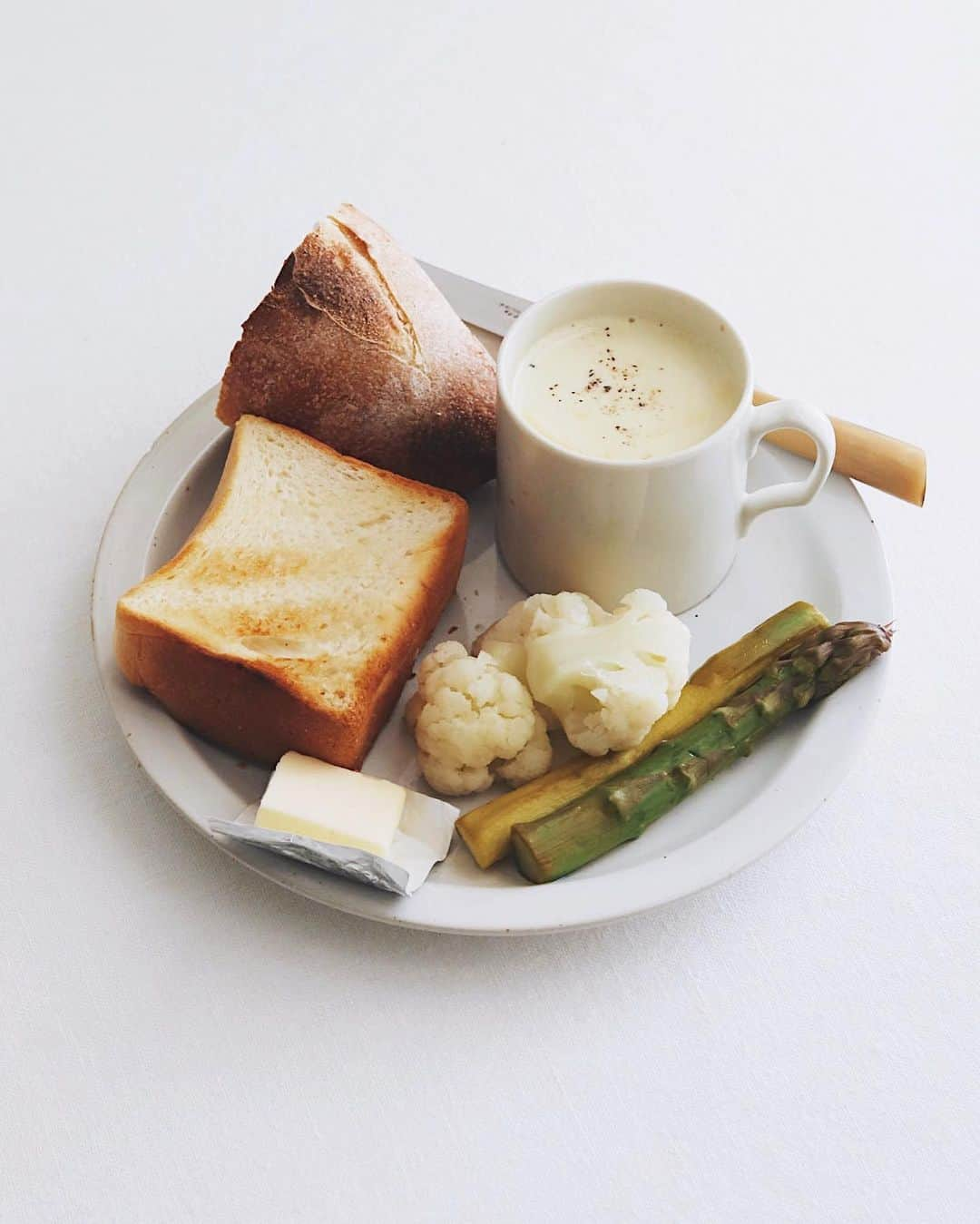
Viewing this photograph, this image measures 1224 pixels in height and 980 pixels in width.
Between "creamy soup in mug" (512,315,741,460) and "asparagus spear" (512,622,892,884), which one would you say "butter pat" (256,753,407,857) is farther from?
"creamy soup in mug" (512,315,741,460)

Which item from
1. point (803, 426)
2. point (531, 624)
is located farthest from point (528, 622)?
point (803, 426)

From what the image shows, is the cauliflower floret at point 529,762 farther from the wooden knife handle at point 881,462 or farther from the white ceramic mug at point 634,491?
the wooden knife handle at point 881,462

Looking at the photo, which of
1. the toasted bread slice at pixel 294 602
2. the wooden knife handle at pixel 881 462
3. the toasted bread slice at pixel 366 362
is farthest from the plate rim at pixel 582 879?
the toasted bread slice at pixel 366 362

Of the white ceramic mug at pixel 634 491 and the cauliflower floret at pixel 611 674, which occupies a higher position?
the white ceramic mug at pixel 634 491

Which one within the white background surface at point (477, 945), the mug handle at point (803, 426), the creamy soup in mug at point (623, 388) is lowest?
the white background surface at point (477, 945)

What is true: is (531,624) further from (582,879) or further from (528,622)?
(582,879)

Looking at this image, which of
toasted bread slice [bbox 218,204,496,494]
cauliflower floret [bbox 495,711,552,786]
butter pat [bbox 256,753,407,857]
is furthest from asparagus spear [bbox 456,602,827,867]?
toasted bread slice [bbox 218,204,496,494]
